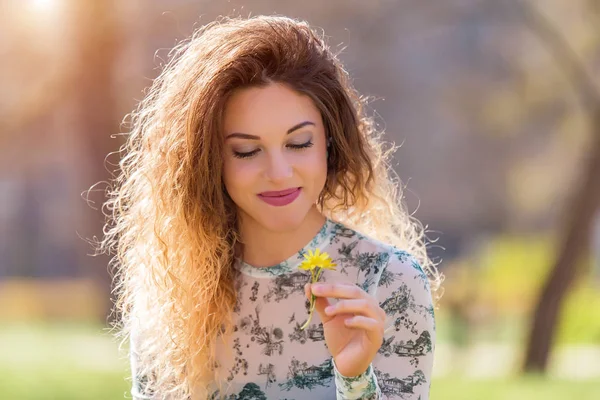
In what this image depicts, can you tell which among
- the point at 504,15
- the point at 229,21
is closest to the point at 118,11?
the point at 504,15

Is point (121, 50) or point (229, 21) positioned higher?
point (121, 50)

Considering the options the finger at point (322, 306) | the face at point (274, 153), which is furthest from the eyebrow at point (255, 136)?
the finger at point (322, 306)

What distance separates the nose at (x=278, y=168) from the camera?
8.35 feet

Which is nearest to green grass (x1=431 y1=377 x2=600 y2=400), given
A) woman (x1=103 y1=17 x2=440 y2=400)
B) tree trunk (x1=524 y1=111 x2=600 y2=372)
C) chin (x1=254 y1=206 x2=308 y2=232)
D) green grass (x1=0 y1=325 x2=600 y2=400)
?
green grass (x1=0 y1=325 x2=600 y2=400)

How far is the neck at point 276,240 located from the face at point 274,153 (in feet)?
0.32

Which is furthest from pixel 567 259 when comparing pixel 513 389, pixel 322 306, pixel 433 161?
pixel 433 161

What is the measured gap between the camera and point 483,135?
16781 millimetres

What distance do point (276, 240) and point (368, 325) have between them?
0.68 meters

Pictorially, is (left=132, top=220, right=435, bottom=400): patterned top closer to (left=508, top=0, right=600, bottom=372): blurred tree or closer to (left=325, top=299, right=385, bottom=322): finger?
(left=325, top=299, right=385, bottom=322): finger

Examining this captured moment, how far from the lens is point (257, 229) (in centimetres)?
276

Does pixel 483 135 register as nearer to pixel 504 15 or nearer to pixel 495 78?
pixel 495 78

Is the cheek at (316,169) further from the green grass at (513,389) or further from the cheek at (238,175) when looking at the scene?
the green grass at (513,389)

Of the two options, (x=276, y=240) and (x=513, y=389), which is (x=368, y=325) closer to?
→ (x=276, y=240)

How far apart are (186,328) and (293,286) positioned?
0.34 metres
